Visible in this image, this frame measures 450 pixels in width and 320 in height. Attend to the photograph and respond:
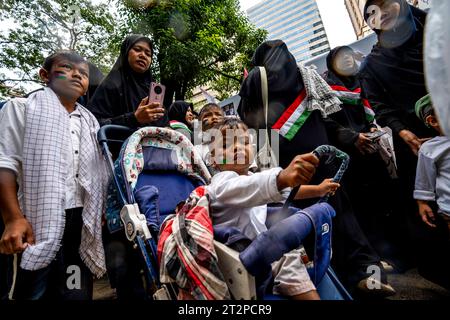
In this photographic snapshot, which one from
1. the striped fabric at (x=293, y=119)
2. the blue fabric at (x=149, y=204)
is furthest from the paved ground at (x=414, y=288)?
the blue fabric at (x=149, y=204)

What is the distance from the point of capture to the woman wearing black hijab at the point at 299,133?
5.93 feet

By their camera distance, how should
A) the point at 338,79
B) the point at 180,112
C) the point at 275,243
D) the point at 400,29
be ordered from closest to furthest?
the point at 275,243 < the point at 400,29 < the point at 338,79 < the point at 180,112

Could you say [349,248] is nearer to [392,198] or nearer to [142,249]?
[392,198]

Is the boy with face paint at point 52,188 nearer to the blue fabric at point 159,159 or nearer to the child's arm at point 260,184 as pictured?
the blue fabric at point 159,159

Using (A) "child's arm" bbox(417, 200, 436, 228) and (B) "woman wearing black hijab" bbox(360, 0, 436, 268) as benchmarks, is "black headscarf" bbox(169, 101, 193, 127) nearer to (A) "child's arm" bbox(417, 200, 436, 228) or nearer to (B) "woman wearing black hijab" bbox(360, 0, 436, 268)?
(B) "woman wearing black hijab" bbox(360, 0, 436, 268)

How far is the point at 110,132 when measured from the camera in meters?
1.82

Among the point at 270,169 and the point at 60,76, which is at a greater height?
the point at 60,76

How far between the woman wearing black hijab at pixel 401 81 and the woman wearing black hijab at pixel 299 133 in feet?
1.62

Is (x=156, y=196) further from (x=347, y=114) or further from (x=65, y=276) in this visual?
(x=347, y=114)

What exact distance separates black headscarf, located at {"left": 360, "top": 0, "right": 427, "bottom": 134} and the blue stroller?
1.54 meters


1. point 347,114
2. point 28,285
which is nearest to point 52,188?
point 28,285

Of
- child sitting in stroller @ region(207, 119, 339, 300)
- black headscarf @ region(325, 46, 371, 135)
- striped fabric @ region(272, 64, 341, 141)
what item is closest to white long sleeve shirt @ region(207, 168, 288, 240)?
child sitting in stroller @ region(207, 119, 339, 300)

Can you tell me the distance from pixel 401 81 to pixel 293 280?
1.91m

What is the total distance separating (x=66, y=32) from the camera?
705 cm
